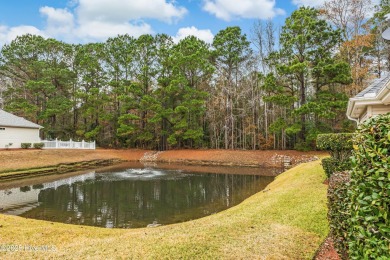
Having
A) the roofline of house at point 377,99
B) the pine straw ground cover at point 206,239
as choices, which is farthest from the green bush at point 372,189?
the roofline of house at point 377,99

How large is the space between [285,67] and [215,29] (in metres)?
11.0

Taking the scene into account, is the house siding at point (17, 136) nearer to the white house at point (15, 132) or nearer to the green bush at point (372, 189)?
the white house at point (15, 132)

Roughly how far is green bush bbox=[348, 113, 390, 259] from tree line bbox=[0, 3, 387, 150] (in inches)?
760

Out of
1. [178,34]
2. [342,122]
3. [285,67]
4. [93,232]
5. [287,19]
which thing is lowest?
[93,232]

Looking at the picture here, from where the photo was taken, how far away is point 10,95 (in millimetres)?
31078

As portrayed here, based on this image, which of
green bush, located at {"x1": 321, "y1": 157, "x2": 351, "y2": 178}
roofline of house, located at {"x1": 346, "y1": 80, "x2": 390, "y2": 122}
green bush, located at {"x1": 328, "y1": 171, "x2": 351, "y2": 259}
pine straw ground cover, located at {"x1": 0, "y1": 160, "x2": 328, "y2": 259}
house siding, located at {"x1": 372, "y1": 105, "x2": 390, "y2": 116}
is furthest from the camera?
green bush, located at {"x1": 321, "y1": 157, "x2": 351, "y2": 178}

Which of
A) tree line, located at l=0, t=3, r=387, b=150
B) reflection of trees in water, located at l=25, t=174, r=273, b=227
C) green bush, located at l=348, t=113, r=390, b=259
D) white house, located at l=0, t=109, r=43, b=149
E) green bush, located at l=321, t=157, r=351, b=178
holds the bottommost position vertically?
reflection of trees in water, located at l=25, t=174, r=273, b=227

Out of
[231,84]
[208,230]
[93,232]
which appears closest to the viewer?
[208,230]

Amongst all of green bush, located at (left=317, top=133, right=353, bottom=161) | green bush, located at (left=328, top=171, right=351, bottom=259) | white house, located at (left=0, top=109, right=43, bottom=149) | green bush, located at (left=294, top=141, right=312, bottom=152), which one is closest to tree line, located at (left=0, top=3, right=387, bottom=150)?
green bush, located at (left=294, top=141, right=312, bottom=152)

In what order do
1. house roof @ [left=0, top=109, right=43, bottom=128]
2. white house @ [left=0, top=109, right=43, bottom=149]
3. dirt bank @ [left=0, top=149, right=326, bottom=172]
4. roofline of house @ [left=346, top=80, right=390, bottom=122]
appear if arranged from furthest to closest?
house roof @ [left=0, top=109, right=43, bottom=128], white house @ [left=0, top=109, right=43, bottom=149], dirt bank @ [left=0, top=149, right=326, bottom=172], roofline of house @ [left=346, top=80, right=390, bottom=122]

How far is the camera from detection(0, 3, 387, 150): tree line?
67.3 feet

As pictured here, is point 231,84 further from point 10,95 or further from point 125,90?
point 10,95

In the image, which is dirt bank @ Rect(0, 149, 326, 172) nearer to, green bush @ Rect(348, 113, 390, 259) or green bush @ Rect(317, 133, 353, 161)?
green bush @ Rect(317, 133, 353, 161)

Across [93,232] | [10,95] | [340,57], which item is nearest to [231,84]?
A: [340,57]
